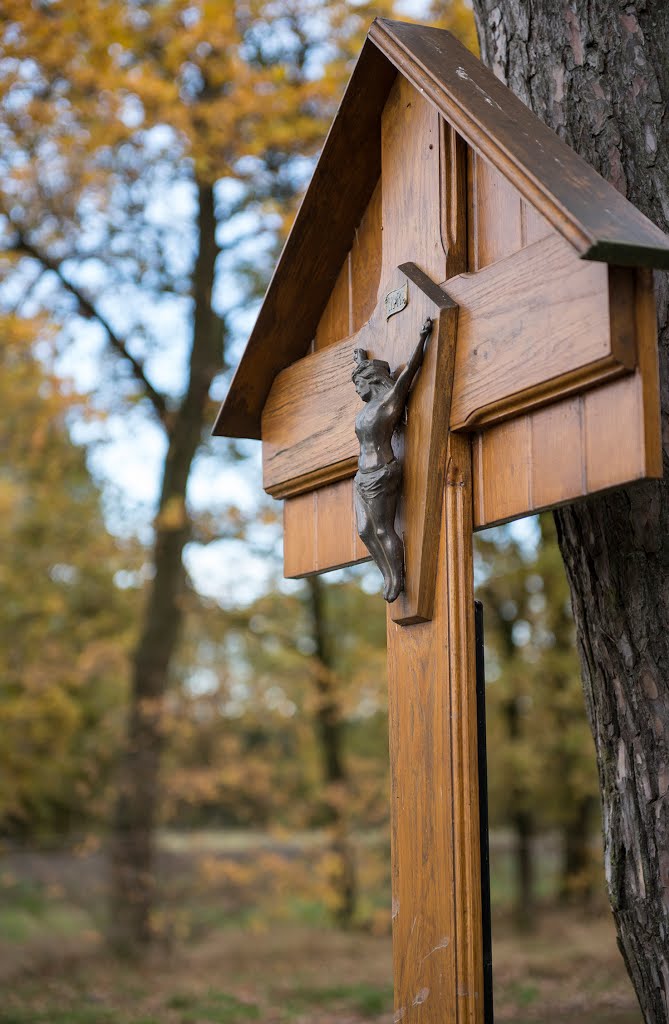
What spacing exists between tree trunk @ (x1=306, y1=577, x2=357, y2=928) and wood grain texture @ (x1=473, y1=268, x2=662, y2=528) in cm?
961

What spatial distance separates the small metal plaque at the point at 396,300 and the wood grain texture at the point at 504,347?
0.06 feet

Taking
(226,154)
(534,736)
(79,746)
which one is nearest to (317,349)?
(226,154)

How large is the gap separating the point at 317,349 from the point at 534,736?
1078 cm

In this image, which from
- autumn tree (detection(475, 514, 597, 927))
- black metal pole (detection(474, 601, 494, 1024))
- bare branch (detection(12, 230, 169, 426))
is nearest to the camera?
black metal pole (detection(474, 601, 494, 1024))

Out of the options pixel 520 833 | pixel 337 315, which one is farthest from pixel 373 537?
pixel 520 833

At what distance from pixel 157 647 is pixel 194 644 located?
4.39 metres

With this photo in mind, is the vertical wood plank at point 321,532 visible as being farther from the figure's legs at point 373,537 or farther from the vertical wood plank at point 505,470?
the vertical wood plank at point 505,470

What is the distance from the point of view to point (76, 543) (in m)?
11.6

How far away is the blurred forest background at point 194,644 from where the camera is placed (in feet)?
25.9

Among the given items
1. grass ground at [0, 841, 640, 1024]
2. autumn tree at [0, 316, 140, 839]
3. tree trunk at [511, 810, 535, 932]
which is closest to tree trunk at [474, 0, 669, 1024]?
grass ground at [0, 841, 640, 1024]

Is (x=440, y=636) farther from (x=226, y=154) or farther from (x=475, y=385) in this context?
(x=226, y=154)

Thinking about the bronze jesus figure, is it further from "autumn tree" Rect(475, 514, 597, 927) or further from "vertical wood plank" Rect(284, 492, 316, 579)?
"autumn tree" Rect(475, 514, 597, 927)

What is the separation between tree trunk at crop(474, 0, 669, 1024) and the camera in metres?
1.98

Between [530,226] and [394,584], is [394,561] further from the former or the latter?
[530,226]
